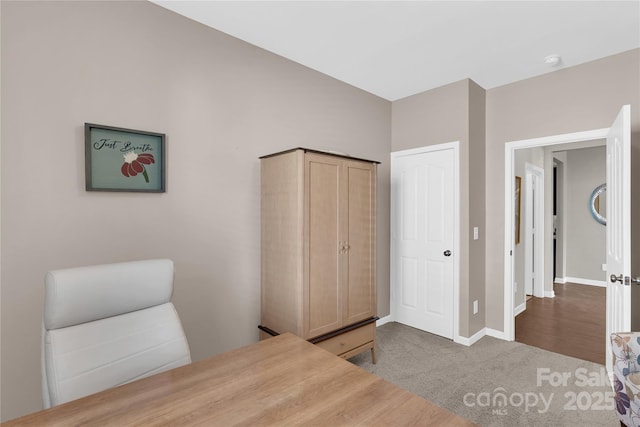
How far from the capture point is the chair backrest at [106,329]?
1192 mm

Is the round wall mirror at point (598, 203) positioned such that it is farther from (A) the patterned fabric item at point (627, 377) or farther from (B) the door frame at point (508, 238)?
(A) the patterned fabric item at point (627, 377)

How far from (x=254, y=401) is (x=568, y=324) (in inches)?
164

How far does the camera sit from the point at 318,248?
2.42 meters

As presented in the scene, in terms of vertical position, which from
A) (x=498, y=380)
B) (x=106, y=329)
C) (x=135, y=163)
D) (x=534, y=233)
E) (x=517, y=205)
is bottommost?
(x=498, y=380)

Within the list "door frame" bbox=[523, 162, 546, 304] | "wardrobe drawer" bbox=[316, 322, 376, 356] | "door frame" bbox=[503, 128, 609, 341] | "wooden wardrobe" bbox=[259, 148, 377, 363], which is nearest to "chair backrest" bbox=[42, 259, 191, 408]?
"wooden wardrobe" bbox=[259, 148, 377, 363]

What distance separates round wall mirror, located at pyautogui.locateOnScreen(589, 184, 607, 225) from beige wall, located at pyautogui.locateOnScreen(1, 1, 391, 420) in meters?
5.51

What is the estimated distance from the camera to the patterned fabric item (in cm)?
105

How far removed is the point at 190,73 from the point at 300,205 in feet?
3.97

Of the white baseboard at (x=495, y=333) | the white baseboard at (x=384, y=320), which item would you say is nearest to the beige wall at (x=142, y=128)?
the white baseboard at (x=384, y=320)

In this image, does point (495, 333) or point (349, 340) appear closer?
point (349, 340)

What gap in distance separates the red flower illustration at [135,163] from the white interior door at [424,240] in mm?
2725

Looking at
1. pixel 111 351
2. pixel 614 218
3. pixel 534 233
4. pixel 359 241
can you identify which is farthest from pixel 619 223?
pixel 111 351

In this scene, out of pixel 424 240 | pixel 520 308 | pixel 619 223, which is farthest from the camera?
pixel 520 308

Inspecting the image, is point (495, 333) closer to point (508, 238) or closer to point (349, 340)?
point (508, 238)
